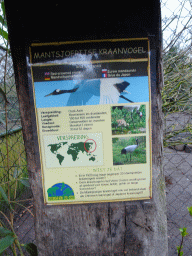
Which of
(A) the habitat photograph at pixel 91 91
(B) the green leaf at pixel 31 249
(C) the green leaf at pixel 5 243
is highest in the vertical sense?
(A) the habitat photograph at pixel 91 91

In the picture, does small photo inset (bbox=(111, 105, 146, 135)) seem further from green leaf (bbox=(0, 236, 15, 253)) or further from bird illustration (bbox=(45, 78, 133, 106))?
green leaf (bbox=(0, 236, 15, 253))

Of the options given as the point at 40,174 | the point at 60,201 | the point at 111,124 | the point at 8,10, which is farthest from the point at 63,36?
the point at 60,201

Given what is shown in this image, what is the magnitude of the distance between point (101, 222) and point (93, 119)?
49 cm

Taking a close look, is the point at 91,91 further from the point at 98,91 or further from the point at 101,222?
the point at 101,222

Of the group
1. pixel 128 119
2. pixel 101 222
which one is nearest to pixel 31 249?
pixel 101 222

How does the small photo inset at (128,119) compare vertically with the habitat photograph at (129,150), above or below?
above

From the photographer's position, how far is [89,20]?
2.23 feet

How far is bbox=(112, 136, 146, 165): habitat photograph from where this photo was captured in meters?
0.75

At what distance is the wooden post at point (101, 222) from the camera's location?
2.56 feet

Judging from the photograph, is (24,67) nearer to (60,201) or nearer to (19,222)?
(60,201)

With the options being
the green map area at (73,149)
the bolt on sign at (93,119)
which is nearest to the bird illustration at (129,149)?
the bolt on sign at (93,119)

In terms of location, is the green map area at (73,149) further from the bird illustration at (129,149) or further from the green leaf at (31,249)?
the green leaf at (31,249)

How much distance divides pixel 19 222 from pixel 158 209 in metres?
1.95

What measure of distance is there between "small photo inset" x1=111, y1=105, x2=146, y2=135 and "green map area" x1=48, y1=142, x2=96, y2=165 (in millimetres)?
132
